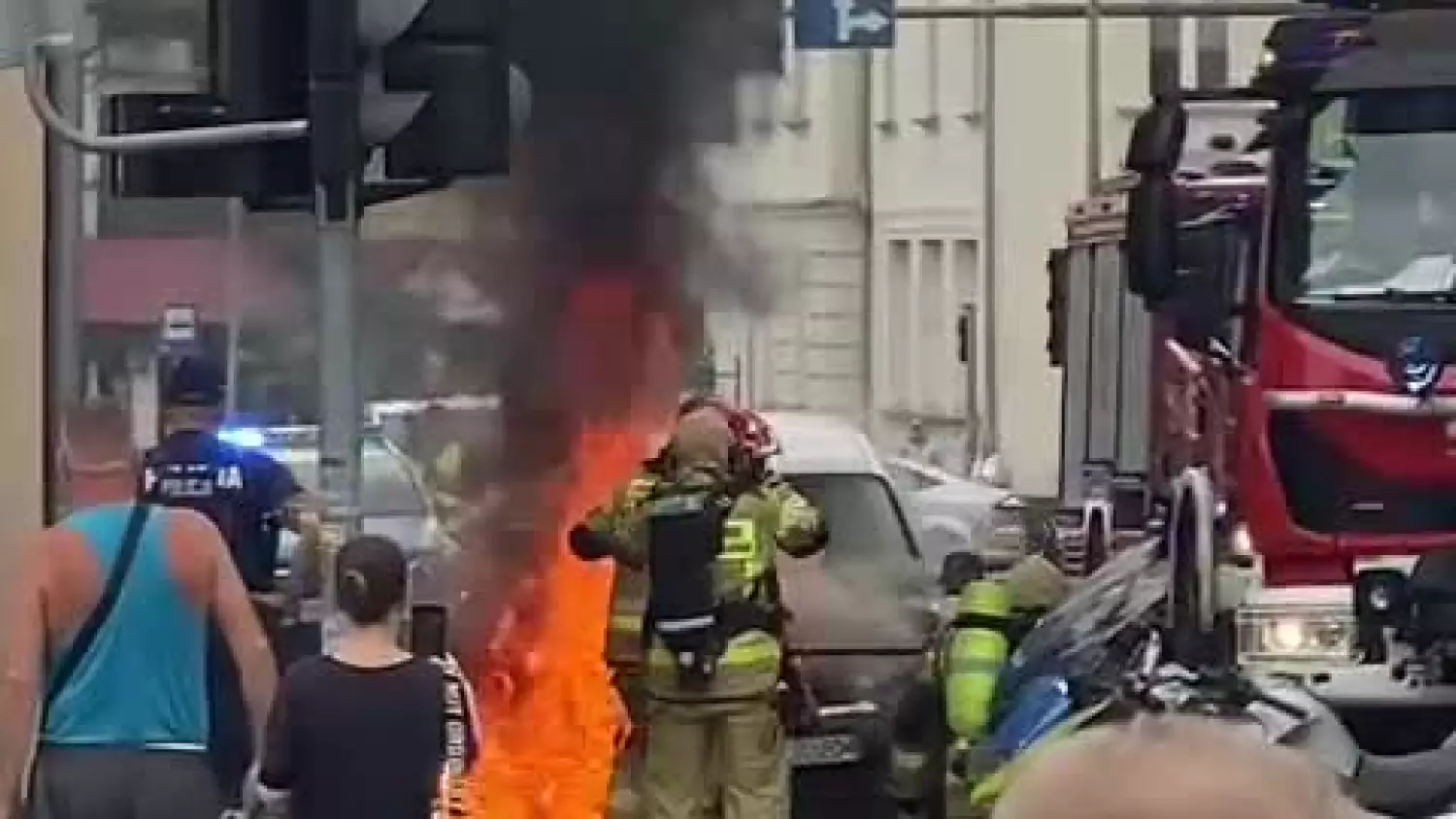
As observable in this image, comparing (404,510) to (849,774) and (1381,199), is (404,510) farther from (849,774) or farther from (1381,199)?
(1381,199)

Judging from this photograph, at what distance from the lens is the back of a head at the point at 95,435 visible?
9.20 m

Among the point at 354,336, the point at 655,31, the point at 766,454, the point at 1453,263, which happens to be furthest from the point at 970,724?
the point at 655,31

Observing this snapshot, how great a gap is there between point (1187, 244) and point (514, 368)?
7.67 meters

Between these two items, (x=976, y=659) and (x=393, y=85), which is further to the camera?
(x=976, y=659)

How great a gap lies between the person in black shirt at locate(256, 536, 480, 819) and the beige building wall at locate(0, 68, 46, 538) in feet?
27.3

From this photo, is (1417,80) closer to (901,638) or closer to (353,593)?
(901,638)

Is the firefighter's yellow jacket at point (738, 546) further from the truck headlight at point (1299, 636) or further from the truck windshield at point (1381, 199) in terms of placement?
the truck windshield at point (1381, 199)

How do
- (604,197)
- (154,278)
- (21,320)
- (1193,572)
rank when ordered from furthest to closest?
(154,278)
(604,197)
(21,320)
(1193,572)

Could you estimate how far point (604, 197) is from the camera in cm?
2059

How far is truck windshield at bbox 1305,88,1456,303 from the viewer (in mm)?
12227

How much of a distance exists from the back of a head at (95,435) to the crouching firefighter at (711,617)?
8.45ft

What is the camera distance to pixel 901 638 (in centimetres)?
1397

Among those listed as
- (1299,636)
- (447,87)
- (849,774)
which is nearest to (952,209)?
(849,774)

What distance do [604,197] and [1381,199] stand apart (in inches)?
346
